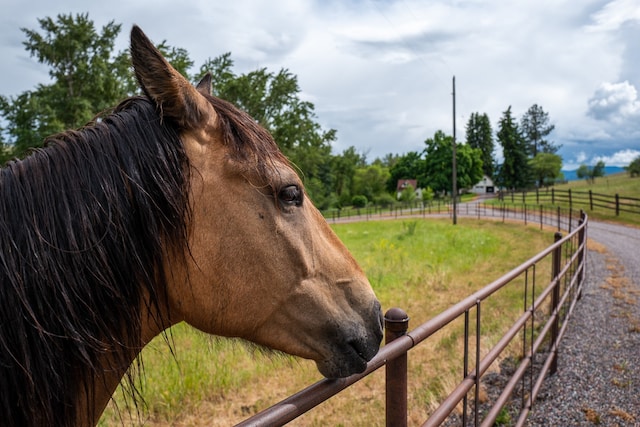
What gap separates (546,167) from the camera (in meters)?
61.4

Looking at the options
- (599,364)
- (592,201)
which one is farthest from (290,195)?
(592,201)

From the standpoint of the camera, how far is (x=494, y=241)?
45.6 ft

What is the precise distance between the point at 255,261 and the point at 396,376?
2.51 ft

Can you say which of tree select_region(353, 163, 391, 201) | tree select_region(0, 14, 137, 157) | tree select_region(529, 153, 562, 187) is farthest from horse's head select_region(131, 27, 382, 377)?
tree select_region(529, 153, 562, 187)

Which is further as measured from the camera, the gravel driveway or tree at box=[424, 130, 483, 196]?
tree at box=[424, 130, 483, 196]

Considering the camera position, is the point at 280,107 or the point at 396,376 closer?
the point at 396,376

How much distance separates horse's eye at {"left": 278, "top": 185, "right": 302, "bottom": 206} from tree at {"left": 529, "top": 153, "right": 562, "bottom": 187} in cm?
6907

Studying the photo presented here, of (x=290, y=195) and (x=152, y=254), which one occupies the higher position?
(x=290, y=195)

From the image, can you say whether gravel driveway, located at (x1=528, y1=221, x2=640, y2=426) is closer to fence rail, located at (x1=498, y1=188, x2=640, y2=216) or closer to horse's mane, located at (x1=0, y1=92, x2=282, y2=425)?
horse's mane, located at (x1=0, y1=92, x2=282, y2=425)

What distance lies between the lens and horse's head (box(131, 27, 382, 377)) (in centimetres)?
121

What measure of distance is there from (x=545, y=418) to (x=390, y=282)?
16.5ft

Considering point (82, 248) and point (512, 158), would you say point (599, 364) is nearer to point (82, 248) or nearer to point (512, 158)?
point (82, 248)

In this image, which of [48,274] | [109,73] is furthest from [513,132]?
[48,274]

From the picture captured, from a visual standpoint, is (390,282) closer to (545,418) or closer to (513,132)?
(545,418)
